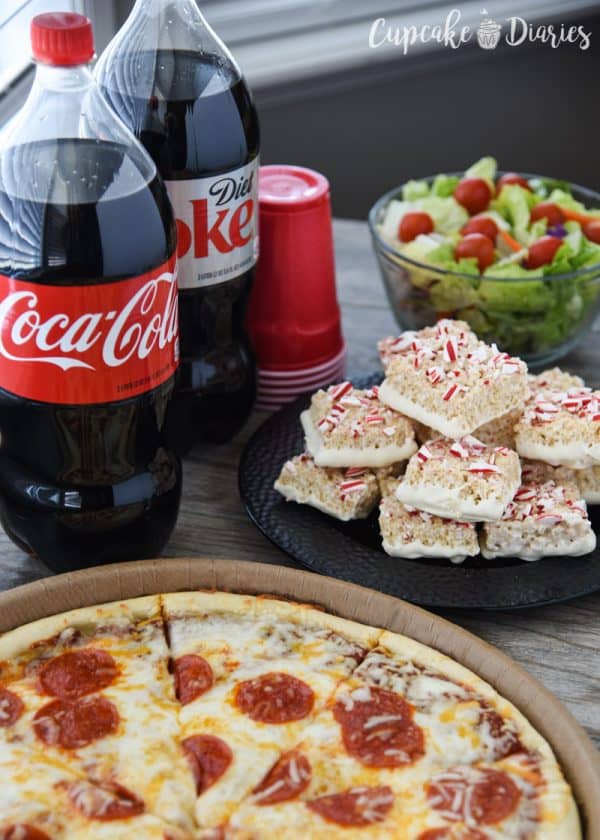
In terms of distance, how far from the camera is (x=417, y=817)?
4.11ft

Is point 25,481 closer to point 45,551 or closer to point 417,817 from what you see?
point 45,551

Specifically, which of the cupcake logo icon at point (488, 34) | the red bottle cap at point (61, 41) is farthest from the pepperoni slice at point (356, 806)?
the cupcake logo icon at point (488, 34)

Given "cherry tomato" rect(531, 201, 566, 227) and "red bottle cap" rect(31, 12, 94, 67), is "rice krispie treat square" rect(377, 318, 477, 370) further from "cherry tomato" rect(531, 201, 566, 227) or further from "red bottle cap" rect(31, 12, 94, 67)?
"red bottle cap" rect(31, 12, 94, 67)

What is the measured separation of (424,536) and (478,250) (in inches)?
30.0

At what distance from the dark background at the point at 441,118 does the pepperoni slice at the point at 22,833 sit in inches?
114

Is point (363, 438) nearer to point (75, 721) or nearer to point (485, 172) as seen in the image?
point (75, 721)

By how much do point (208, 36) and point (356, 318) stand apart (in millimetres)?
850

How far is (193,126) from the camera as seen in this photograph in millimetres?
1702

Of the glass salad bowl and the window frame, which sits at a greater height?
the window frame

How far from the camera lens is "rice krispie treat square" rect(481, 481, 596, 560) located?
64.9 inches

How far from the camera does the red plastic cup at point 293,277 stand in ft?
6.70

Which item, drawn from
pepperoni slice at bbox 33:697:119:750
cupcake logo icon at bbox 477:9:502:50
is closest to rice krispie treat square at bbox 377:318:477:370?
pepperoni slice at bbox 33:697:119:750

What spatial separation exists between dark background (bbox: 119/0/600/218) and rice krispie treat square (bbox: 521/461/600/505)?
7.45 ft

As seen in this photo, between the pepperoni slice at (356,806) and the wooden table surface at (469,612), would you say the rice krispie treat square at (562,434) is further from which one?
the pepperoni slice at (356,806)
